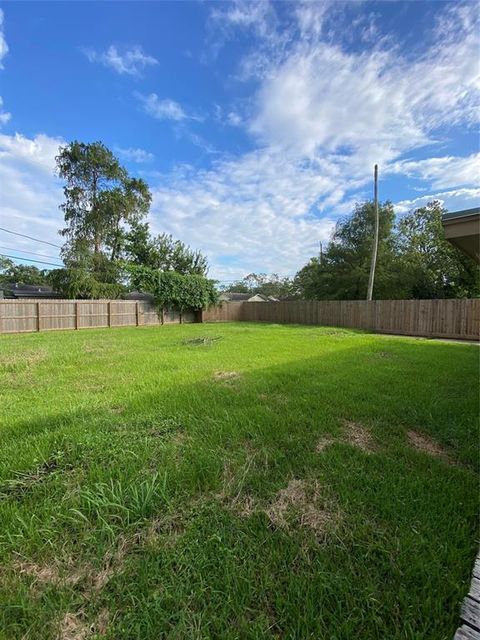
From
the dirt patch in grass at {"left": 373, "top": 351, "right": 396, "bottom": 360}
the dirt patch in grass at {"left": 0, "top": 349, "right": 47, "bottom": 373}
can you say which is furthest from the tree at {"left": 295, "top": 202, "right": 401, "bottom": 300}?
the dirt patch in grass at {"left": 0, "top": 349, "right": 47, "bottom": 373}

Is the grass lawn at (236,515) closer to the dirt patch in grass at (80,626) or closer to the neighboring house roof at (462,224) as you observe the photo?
the dirt patch in grass at (80,626)

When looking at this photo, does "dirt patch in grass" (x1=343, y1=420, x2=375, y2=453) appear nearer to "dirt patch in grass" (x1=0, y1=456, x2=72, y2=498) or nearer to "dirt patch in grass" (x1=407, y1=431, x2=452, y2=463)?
"dirt patch in grass" (x1=407, y1=431, x2=452, y2=463)

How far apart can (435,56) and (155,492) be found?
25.9ft

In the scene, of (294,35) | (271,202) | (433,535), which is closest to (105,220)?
(271,202)

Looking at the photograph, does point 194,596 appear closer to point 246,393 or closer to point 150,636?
point 150,636

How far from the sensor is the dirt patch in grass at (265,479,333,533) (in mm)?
1569

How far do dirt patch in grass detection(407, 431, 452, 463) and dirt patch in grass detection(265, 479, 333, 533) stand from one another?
113 centimetres

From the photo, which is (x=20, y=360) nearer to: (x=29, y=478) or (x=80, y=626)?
→ (x=29, y=478)

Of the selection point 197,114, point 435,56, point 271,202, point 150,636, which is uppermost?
point 197,114

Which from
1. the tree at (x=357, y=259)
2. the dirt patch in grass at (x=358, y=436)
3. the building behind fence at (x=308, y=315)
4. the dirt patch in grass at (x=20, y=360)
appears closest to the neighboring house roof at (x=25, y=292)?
the building behind fence at (x=308, y=315)

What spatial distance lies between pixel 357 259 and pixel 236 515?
1959cm

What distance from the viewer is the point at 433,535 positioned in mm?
1476

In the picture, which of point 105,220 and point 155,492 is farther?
point 105,220

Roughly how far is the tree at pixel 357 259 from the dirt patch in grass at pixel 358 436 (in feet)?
55.0
